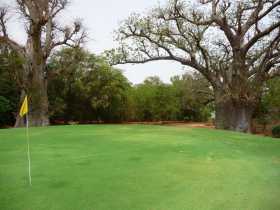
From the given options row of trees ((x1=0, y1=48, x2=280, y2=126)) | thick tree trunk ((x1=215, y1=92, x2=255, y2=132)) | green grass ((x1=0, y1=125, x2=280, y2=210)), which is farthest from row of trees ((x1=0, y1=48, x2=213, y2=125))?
green grass ((x1=0, y1=125, x2=280, y2=210))

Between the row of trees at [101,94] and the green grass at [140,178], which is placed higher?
the row of trees at [101,94]

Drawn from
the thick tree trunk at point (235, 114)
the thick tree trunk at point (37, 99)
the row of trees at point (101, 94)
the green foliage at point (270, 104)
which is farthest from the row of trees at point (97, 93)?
the thick tree trunk at point (235, 114)

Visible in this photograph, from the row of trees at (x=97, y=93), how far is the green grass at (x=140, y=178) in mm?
14609

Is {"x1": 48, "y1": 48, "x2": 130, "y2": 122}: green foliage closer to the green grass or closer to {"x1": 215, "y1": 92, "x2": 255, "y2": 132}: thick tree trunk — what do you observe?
{"x1": 215, "y1": 92, "x2": 255, "y2": 132}: thick tree trunk

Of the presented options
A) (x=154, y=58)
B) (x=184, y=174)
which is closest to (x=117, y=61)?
(x=154, y=58)

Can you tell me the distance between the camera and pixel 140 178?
5.44 metres

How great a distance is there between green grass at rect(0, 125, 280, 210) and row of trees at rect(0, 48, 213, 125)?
1461 cm

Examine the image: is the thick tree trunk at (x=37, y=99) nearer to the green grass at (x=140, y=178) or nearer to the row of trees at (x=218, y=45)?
the row of trees at (x=218, y=45)

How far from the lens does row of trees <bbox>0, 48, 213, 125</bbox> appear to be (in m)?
22.7

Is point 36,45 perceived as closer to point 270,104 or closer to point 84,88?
point 84,88

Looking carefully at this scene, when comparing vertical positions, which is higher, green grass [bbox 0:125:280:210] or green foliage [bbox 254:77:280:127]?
green foliage [bbox 254:77:280:127]

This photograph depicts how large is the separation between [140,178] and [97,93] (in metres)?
19.6

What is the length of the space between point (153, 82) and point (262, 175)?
978 inches

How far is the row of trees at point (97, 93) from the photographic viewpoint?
22.7m
